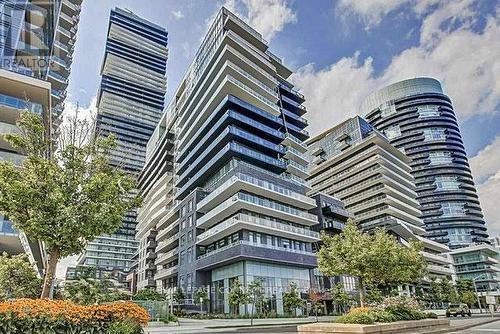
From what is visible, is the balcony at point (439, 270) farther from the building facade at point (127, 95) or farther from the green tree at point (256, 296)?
the building facade at point (127, 95)

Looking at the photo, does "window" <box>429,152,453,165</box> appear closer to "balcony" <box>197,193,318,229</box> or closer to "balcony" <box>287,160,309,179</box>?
"balcony" <box>287,160,309,179</box>

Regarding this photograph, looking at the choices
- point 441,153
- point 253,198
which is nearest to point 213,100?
point 253,198

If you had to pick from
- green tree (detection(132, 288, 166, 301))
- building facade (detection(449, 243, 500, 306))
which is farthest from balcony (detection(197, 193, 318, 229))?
building facade (detection(449, 243, 500, 306))

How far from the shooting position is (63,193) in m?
12.8

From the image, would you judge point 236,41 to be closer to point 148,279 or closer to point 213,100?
point 213,100

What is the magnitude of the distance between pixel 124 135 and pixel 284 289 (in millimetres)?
148585

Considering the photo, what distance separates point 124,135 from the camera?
17862 centimetres

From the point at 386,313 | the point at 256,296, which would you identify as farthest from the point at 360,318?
the point at 256,296

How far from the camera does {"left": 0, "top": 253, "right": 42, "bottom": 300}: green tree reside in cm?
2772

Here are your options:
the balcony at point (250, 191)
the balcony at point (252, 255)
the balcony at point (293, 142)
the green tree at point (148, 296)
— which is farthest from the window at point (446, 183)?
the green tree at point (148, 296)

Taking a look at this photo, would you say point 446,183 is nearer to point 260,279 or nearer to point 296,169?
point 296,169

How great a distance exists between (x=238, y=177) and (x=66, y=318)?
130ft

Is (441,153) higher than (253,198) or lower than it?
higher

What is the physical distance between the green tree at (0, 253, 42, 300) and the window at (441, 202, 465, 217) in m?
153
